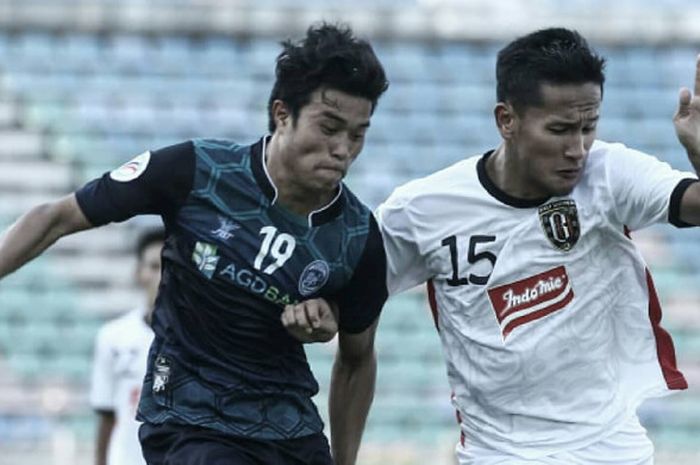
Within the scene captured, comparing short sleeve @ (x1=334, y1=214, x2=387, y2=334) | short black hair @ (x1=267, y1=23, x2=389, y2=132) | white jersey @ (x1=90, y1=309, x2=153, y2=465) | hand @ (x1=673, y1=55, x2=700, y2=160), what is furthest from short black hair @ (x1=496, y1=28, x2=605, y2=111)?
white jersey @ (x1=90, y1=309, x2=153, y2=465)

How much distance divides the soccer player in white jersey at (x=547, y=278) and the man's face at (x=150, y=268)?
2722 mm

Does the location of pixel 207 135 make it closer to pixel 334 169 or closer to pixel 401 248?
pixel 401 248

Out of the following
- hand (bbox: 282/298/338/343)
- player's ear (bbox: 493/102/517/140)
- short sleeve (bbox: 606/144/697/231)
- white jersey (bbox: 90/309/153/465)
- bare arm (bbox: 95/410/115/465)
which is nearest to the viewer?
hand (bbox: 282/298/338/343)

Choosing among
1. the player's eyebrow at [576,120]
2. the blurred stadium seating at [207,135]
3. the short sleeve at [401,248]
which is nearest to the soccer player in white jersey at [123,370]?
the short sleeve at [401,248]

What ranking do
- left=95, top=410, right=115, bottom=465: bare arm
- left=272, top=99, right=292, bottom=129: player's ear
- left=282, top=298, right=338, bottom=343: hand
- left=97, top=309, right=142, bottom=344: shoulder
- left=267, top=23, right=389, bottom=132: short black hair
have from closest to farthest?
left=282, top=298, right=338, bottom=343: hand
left=267, top=23, right=389, bottom=132: short black hair
left=272, top=99, right=292, bottom=129: player's ear
left=97, top=309, right=142, bottom=344: shoulder
left=95, top=410, right=115, bottom=465: bare arm

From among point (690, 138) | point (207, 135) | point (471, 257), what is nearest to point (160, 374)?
point (471, 257)

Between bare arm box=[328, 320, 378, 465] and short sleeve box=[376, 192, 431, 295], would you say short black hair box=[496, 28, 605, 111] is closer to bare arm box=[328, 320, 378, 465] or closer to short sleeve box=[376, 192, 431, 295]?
short sleeve box=[376, 192, 431, 295]

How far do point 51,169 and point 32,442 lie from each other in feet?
8.07

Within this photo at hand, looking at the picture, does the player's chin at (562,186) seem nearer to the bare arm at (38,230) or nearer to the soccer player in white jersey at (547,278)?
the soccer player in white jersey at (547,278)

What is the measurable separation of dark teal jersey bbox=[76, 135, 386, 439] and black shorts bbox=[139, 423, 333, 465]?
3 centimetres

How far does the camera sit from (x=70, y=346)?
42.1ft

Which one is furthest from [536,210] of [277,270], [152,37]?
[152,37]

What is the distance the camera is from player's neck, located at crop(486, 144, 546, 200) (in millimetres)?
5086

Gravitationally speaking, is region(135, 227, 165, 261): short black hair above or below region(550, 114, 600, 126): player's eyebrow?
below
